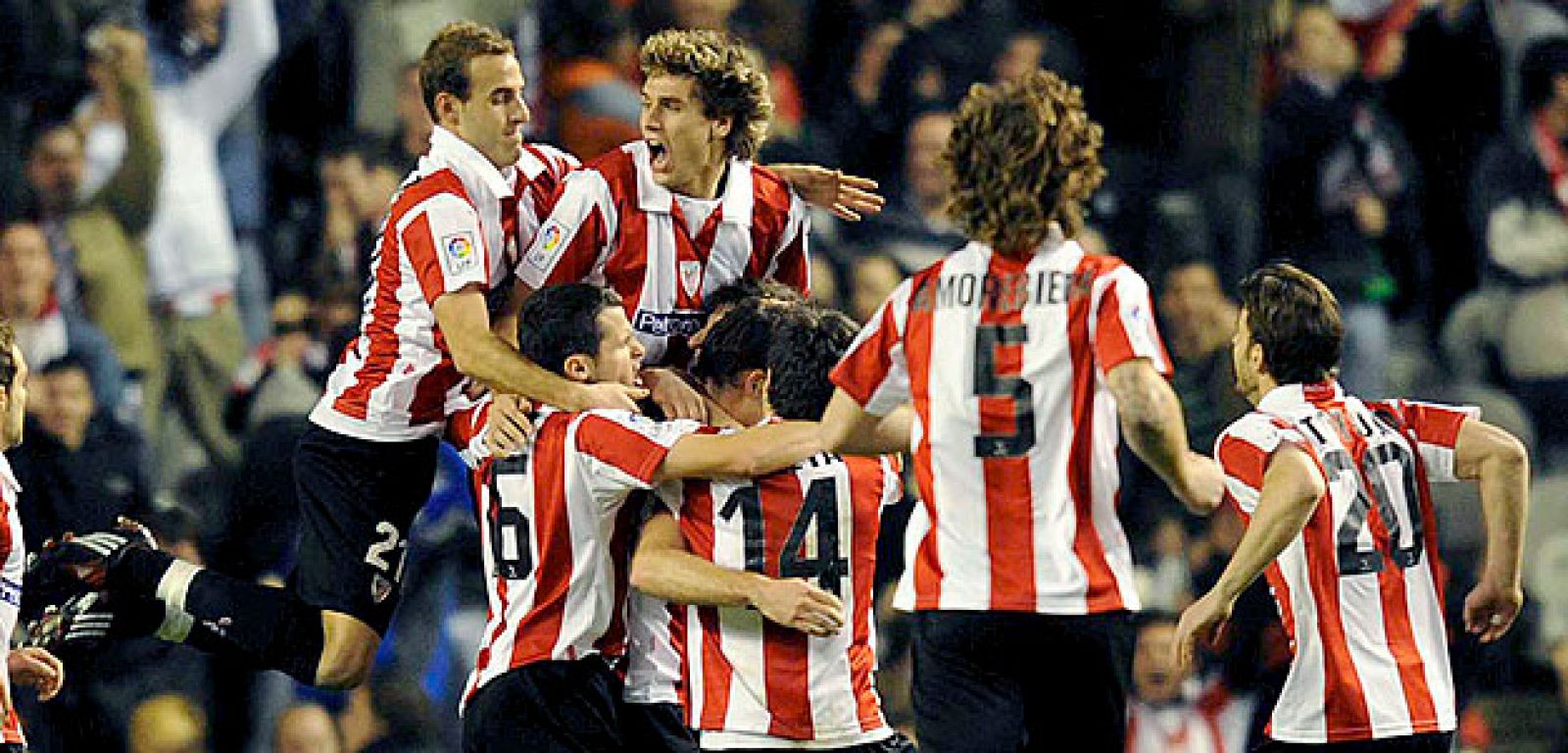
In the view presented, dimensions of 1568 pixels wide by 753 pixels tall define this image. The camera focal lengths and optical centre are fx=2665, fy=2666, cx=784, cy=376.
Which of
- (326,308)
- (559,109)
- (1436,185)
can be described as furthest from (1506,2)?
(326,308)

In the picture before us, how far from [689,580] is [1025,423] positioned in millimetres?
884

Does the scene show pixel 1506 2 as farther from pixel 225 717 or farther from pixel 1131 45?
pixel 225 717

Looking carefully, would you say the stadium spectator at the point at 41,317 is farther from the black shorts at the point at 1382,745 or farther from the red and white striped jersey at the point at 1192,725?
the black shorts at the point at 1382,745

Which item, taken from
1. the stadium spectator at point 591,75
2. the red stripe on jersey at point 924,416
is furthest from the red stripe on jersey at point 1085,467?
the stadium spectator at point 591,75

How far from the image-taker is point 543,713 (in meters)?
5.93

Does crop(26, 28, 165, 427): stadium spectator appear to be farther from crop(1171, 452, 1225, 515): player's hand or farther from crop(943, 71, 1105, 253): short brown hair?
crop(1171, 452, 1225, 515): player's hand

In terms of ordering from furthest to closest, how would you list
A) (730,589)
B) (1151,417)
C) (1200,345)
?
(1200,345), (730,589), (1151,417)

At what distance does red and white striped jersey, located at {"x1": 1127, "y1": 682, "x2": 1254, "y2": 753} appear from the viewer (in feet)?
31.2

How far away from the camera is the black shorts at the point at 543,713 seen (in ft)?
19.4

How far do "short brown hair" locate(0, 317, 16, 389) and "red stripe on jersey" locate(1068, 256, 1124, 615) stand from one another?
2.44 meters

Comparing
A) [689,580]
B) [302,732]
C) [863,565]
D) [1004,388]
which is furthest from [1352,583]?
[302,732]

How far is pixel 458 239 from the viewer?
21.2 ft

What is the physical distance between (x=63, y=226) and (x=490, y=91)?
10.2ft

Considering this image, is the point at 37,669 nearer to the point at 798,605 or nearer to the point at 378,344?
the point at 378,344
